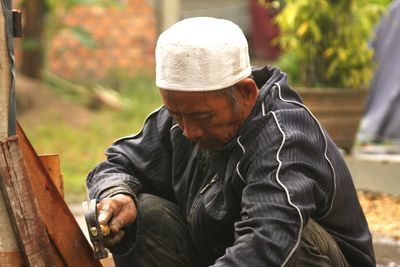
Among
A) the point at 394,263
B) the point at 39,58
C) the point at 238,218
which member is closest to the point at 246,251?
the point at 238,218

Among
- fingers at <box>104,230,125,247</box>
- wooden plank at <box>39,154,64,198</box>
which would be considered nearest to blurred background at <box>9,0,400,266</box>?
fingers at <box>104,230,125,247</box>

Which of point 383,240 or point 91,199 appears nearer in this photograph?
point 91,199

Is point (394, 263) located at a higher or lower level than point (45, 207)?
lower

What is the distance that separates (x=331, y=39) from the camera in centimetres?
726

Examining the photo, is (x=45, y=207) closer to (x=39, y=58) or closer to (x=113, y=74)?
(x=39, y=58)

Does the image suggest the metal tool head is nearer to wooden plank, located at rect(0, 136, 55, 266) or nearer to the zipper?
wooden plank, located at rect(0, 136, 55, 266)

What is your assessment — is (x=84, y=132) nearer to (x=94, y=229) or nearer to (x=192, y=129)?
(x=94, y=229)

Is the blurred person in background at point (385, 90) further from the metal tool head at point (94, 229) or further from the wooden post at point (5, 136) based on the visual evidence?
the wooden post at point (5, 136)

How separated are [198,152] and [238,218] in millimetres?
295

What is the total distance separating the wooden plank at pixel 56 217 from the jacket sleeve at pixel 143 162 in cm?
17

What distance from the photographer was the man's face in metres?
2.71

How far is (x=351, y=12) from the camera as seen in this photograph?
7.18 m

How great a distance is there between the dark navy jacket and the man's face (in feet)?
0.14

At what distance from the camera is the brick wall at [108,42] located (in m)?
11.6
